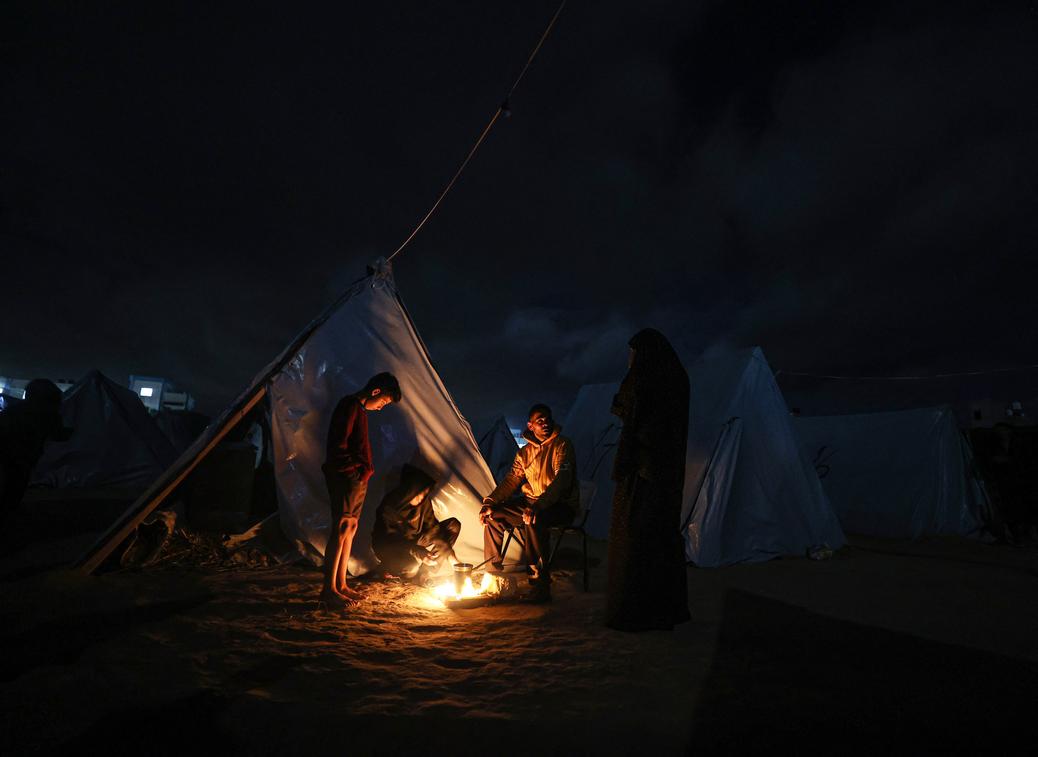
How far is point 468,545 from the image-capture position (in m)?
4.73

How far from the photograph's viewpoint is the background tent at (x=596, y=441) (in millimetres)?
7047

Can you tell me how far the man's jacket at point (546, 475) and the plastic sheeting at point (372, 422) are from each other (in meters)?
0.57

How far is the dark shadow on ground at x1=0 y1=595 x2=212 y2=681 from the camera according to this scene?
221 cm

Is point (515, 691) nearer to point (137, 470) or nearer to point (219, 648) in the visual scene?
point (219, 648)

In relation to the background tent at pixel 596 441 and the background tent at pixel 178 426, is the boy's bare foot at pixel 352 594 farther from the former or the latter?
the background tent at pixel 178 426

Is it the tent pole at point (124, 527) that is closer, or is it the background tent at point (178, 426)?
the tent pole at point (124, 527)

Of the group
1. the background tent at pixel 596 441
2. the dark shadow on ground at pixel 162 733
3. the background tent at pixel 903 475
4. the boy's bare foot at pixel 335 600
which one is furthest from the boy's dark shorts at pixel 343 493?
the background tent at pixel 903 475

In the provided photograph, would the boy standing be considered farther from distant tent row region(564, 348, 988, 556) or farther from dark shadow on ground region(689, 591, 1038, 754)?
distant tent row region(564, 348, 988, 556)

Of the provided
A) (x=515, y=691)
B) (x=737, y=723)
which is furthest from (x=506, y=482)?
(x=737, y=723)

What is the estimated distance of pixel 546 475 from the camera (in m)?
4.29

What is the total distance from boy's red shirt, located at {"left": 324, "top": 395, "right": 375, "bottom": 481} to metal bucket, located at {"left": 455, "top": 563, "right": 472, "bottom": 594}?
103cm

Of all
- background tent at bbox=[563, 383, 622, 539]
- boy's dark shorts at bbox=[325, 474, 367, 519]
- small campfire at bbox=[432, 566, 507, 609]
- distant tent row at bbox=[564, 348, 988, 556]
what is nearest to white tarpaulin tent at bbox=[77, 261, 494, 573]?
boy's dark shorts at bbox=[325, 474, 367, 519]

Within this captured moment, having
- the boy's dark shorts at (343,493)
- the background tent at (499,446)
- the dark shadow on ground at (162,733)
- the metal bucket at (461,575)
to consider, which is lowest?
the dark shadow on ground at (162,733)

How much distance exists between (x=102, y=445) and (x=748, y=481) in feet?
A: 42.9
